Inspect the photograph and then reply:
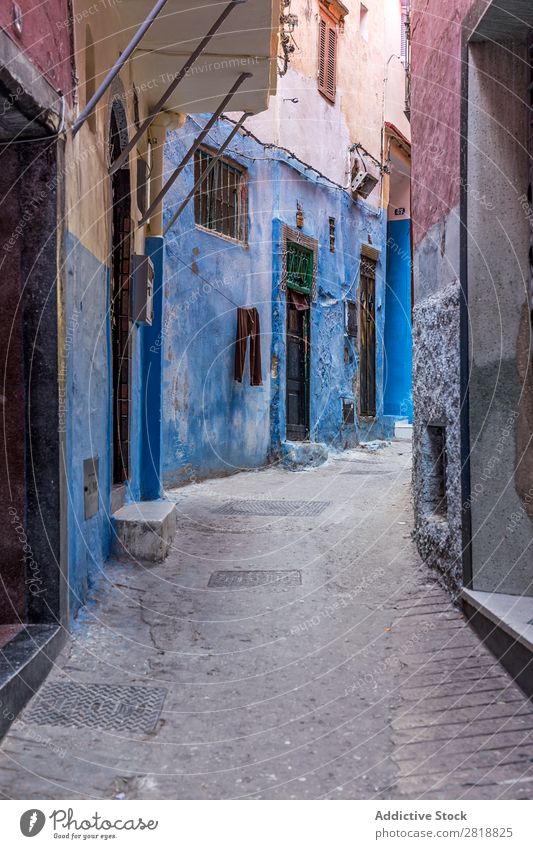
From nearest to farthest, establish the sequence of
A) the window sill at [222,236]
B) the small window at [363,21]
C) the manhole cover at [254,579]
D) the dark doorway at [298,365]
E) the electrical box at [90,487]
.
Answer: the electrical box at [90,487], the manhole cover at [254,579], the window sill at [222,236], the dark doorway at [298,365], the small window at [363,21]

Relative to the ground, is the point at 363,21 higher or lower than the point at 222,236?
higher

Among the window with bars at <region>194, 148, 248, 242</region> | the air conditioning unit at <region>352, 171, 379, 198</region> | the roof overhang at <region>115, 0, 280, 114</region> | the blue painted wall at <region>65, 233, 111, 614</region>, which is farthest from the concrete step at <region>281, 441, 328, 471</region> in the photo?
the blue painted wall at <region>65, 233, 111, 614</region>

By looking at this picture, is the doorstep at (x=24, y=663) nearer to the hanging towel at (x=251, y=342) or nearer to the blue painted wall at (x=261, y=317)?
the blue painted wall at (x=261, y=317)

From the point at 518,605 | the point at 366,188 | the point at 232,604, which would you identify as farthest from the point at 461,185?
the point at 366,188

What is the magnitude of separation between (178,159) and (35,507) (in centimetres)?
699

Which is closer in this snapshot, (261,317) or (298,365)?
→ (261,317)

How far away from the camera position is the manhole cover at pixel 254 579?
16.4 feet

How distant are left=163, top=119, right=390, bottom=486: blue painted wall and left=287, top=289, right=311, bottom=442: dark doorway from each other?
0.17 meters

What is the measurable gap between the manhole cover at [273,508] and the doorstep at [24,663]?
12.7 ft

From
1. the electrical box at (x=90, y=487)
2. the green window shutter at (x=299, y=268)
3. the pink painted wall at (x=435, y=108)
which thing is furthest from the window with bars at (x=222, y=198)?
the electrical box at (x=90, y=487)

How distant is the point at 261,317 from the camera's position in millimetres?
11859

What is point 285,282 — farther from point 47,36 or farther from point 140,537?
point 47,36

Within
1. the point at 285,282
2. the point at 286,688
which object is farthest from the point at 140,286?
the point at 285,282

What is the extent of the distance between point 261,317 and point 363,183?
170 inches
